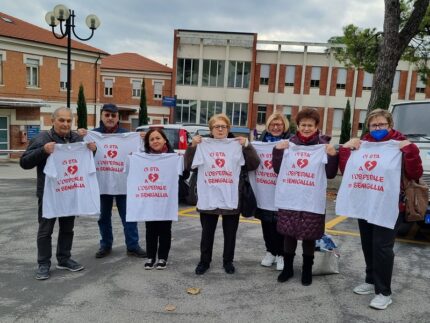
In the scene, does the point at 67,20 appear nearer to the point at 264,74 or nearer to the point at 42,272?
the point at 42,272

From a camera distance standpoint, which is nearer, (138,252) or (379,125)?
(379,125)

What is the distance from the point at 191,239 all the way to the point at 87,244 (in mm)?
1658

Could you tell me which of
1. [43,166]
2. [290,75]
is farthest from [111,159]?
[290,75]

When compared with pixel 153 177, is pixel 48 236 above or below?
below

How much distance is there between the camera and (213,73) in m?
38.1

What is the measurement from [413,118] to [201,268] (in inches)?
206

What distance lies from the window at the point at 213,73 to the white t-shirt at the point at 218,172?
112 ft

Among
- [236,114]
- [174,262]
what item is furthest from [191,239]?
[236,114]

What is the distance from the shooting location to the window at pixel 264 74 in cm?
3834

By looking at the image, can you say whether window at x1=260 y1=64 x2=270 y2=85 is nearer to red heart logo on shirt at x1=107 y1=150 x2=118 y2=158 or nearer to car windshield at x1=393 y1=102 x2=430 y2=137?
car windshield at x1=393 y1=102 x2=430 y2=137

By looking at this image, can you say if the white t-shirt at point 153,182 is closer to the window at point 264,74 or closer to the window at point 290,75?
the window at point 264,74

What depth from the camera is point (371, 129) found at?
4.17m

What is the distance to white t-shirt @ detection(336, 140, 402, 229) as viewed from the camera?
387cm

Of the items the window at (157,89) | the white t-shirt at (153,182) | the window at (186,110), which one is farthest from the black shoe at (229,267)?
the window at (157,89)
